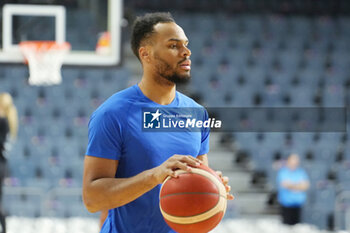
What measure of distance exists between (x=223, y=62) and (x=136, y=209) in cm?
837

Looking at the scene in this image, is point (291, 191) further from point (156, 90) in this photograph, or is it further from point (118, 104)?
point (118, 104)

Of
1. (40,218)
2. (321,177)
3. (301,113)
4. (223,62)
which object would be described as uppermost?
(223,62)

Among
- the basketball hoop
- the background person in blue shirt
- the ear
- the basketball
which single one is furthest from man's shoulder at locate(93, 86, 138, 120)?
the background person in blue shirt

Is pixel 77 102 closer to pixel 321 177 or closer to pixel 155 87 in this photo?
pixel 321 177

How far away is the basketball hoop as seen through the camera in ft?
20.2

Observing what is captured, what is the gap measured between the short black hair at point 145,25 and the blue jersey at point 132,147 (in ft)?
0.82

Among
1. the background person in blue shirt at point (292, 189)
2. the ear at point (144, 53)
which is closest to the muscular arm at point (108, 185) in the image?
the ear at point (144, 53)

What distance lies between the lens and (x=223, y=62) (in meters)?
10.5

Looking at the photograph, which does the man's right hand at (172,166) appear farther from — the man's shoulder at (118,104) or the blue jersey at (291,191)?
the blue jersey at (291,191)

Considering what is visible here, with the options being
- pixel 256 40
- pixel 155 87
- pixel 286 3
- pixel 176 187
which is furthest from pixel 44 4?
pixel 286 3

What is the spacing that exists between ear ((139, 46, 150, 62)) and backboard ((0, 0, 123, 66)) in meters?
3.52

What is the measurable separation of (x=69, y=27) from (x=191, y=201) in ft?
15.4

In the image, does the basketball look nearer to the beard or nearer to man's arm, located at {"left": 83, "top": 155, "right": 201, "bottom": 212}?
man's arm, located at {"left": 83, "top": 155, "right": 201, "bottom": 212}

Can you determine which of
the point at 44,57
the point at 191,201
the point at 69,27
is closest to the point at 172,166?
the point at 191,201
